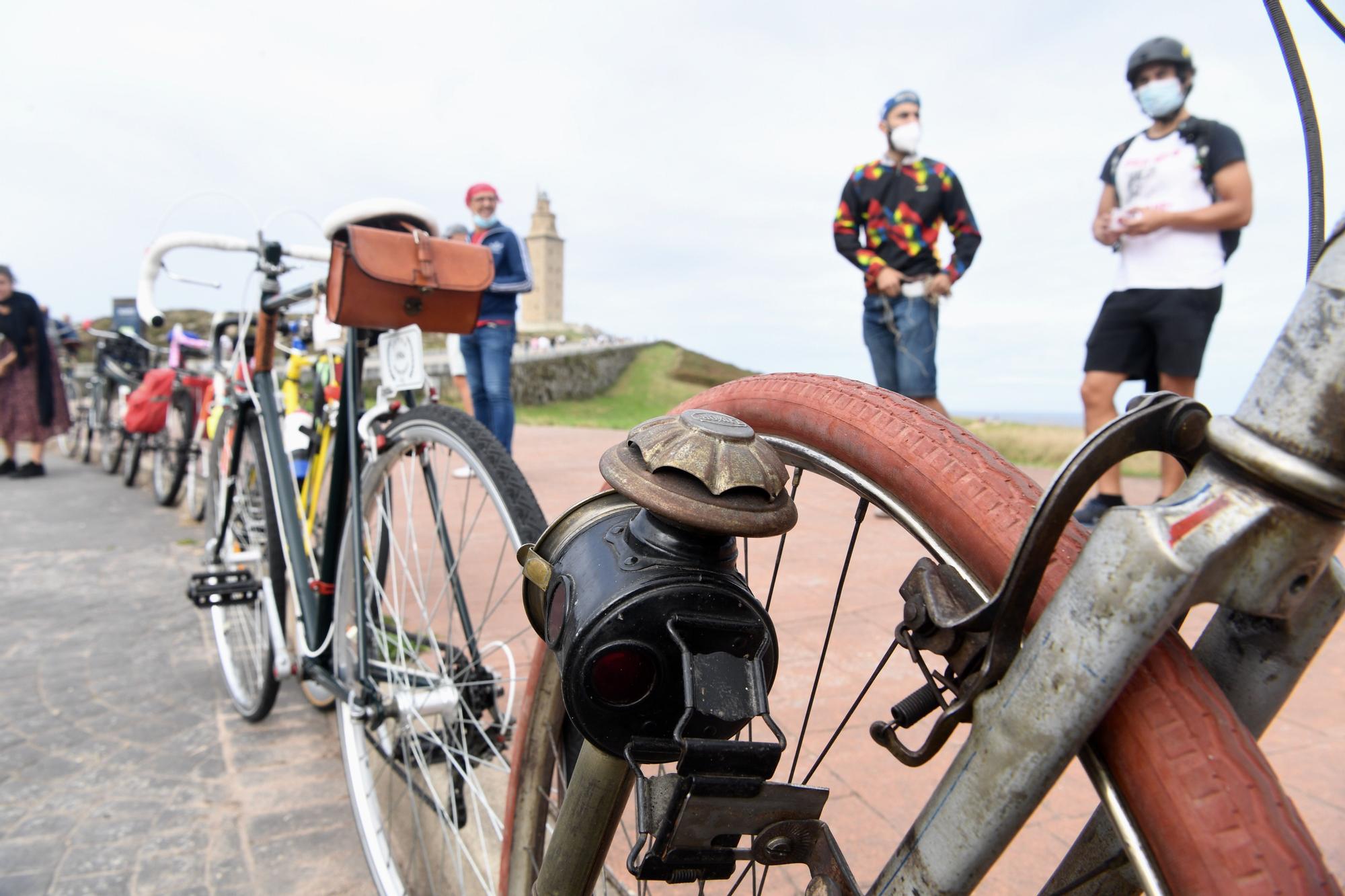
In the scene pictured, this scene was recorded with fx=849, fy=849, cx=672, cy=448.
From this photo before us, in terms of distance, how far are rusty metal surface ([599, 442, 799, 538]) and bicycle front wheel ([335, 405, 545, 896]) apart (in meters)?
0.64

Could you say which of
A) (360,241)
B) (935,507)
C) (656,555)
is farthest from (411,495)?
(935,507)

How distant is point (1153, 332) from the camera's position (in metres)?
3.56

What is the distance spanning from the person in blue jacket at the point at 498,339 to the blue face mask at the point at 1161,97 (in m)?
3.37

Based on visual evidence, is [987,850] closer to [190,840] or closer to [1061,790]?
[1061,790]

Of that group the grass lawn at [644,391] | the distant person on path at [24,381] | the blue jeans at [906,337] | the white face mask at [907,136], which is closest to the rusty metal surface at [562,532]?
the blue jeans at [906,337]

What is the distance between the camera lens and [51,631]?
343 cm

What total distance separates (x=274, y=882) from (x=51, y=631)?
230 centimetres

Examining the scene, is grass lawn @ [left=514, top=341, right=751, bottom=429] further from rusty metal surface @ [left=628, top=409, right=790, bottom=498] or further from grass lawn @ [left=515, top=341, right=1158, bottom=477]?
rusty metal surface @ [left=628, top=409, right=790, bottom=498]

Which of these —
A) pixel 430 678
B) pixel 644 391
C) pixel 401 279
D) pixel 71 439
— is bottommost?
pixel 644 391

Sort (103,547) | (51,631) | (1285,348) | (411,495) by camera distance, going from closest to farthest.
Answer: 1. (1285,348)
2. (411,495)
3. (51,631)
4. (103,547)

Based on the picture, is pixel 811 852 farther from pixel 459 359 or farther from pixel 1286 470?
pixel 459 359

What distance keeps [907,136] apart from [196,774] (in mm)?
4217

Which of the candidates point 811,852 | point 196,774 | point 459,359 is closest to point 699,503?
point 811,852

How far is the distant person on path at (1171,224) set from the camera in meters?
3.35
